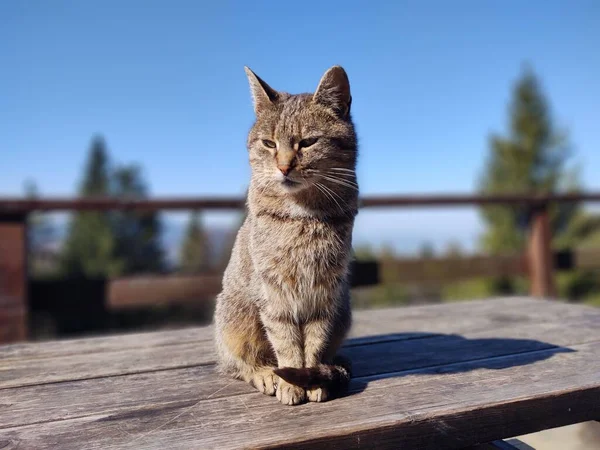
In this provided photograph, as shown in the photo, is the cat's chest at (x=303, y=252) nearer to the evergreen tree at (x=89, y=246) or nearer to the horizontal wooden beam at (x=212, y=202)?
the horizontal wooden beam at (x=212, y=202)

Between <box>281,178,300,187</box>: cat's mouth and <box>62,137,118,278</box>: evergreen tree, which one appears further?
<box>62,137,118,278</box>: evergreen tree

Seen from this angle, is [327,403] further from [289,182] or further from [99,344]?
[99,344]

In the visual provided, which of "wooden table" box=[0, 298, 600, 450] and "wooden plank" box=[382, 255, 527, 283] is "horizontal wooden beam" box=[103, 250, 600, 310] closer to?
"wooden plank" box=[382, 255, 527, 283]

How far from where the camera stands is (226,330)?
1796mm

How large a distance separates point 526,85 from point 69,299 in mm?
22891

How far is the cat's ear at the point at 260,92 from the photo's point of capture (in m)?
1.79

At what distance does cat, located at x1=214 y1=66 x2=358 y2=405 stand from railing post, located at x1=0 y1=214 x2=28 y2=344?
1.69 meters

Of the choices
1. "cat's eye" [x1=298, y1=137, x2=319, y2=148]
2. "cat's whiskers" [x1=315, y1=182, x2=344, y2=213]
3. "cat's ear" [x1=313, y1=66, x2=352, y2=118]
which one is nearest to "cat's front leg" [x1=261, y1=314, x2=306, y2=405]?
"cat's whiskers" [x1=315, y1=182, x2=344, y2=213]

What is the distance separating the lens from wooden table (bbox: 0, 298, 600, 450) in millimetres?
1296

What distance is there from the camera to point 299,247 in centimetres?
159

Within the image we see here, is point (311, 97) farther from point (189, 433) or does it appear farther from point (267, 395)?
point (189, 433)

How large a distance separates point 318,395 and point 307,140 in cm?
79

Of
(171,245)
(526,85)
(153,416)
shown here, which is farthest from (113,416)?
(526,85)

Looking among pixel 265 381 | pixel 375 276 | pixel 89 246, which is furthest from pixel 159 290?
pixel 89 246
